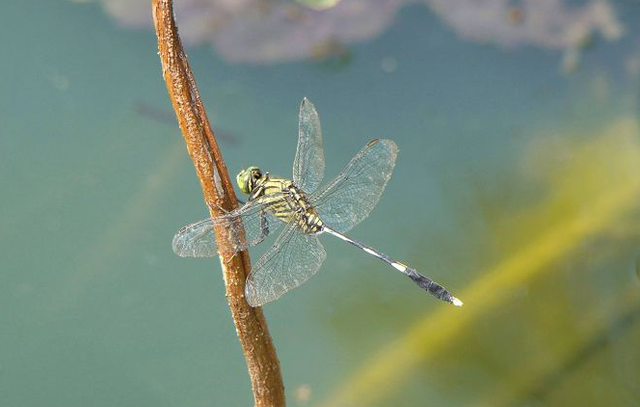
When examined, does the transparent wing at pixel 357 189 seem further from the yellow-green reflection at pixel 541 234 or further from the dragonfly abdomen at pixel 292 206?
the yellow-green reflection at pixel 541 234

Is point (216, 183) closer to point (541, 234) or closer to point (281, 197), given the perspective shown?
point (281, 197)

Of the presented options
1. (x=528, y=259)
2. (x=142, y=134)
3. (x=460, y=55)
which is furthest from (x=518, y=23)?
(x=142, y=134)

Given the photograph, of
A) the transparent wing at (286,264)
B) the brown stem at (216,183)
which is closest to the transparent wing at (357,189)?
the transparent wing at (286,264)

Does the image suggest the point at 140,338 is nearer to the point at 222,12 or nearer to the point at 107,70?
the point at 107,70

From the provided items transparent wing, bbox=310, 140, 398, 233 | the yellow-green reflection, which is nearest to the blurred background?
the yellow-green reflection

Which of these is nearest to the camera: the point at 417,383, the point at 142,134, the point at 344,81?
the point at 417,383

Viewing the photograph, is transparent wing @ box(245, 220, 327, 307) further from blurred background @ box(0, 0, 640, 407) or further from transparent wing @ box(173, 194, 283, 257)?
blurred background @ box(0, 0, 640, 407)
